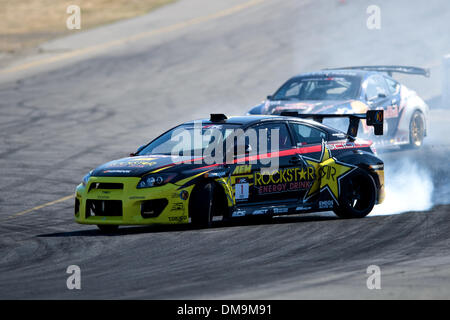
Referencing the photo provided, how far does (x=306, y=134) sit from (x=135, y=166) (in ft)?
7.90

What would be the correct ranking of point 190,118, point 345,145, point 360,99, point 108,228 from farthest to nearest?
point 190,118
point 360,99
point 345,145
point 108,228

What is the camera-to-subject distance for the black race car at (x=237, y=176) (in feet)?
35.2

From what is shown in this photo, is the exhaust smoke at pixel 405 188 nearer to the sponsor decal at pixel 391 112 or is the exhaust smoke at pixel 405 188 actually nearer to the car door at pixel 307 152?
the sponsor decal at pixel 391 112

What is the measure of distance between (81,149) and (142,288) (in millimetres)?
11516

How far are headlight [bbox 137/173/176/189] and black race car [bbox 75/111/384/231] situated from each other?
11mm

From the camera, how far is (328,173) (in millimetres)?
12086

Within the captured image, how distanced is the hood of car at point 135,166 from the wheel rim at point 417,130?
27.1 ft

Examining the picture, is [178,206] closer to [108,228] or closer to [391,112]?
[108,228]

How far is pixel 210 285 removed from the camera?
798cm

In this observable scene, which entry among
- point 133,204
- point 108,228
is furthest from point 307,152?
point 108,228

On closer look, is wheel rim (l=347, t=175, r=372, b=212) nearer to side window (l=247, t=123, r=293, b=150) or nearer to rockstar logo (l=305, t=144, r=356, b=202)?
rockstar logo (l=305, t=144, r=356, b=202)

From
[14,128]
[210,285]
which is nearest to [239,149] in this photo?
[210,285]

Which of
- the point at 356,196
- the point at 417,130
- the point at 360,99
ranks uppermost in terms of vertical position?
the point at 360,99

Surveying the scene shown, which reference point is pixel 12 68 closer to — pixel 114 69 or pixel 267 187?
pixel 114 69
